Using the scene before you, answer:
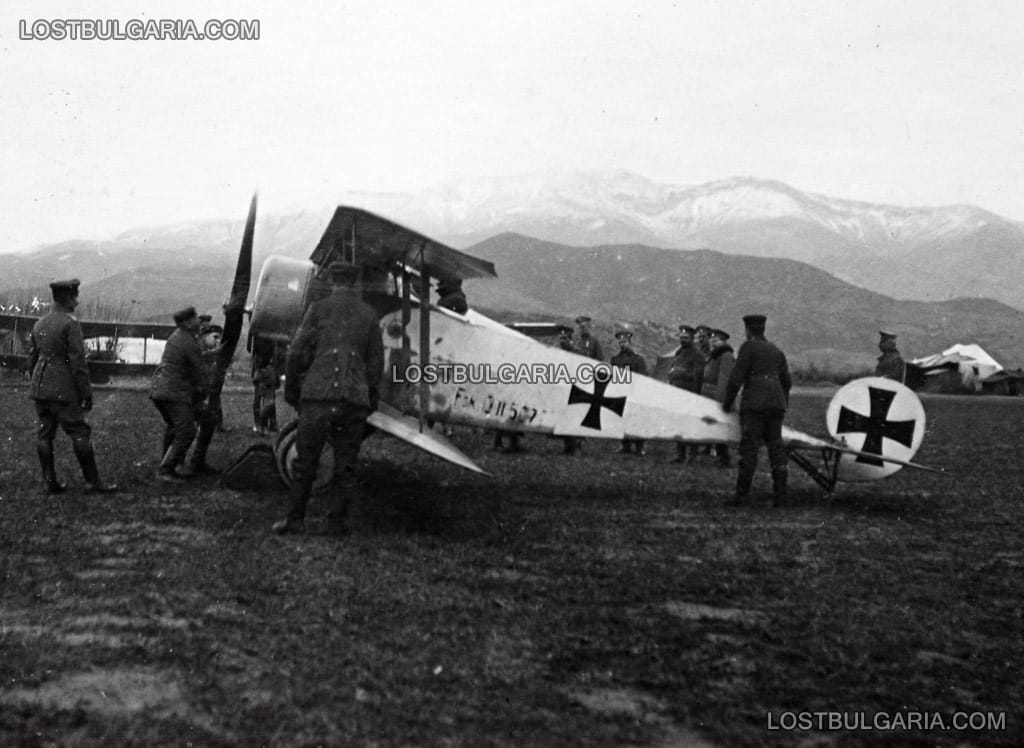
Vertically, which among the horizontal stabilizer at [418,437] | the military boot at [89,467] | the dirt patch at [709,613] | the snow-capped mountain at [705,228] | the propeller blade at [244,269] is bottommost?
the dirt patch at [709,613]

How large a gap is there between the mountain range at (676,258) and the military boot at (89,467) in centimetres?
1113

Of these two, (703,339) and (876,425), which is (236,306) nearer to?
(876,425)

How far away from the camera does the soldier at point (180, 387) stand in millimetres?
8609

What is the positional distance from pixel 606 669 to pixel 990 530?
17.0 ft

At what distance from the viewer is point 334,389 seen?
20.5 feet

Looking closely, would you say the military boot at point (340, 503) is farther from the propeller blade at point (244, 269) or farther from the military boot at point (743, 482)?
the military boot at point (743, 482)

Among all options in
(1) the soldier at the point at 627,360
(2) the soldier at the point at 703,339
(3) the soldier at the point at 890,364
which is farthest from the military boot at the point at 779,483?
(1) the soldier at the point at 627,360

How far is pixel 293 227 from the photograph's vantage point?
134750 millimetres

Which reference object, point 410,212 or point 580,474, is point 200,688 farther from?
point 410,212

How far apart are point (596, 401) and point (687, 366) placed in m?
5.30

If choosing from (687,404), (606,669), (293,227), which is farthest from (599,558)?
(293,227)

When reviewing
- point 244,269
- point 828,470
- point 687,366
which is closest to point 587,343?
point 687,366

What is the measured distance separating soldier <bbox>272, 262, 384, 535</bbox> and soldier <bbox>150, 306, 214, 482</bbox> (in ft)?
8.60

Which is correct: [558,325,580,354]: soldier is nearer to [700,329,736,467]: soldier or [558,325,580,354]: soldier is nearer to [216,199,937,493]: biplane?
[700,329,736,467]: soldier
